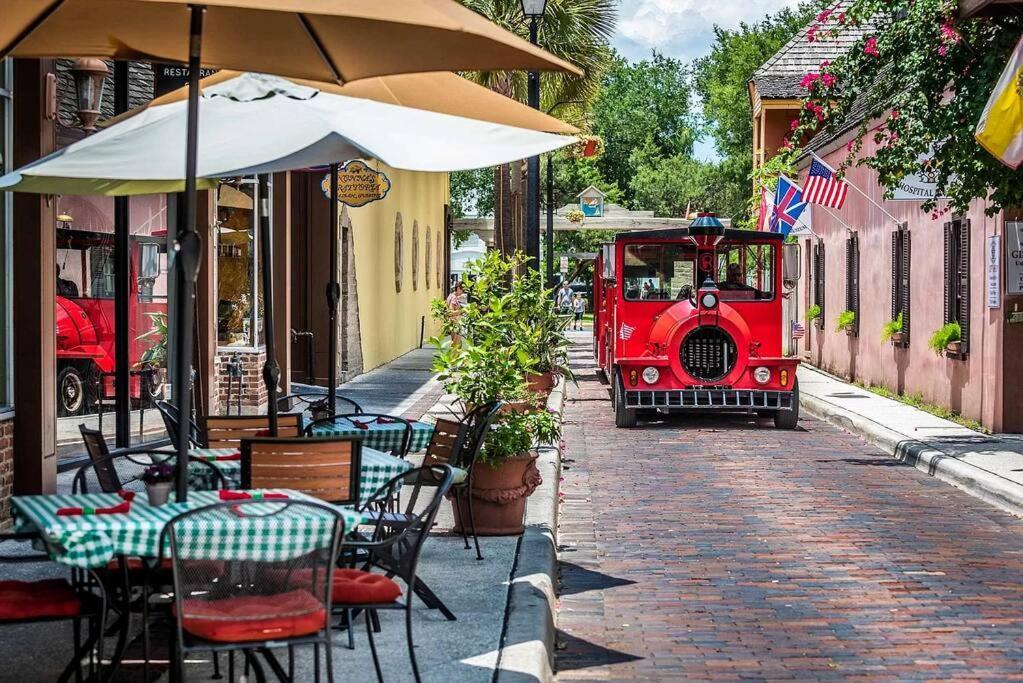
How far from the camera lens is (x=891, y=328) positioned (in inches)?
834

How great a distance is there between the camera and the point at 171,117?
23.5ft

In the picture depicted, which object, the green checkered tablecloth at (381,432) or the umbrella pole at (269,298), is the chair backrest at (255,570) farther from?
the green checkered tablecloth at (381,432)

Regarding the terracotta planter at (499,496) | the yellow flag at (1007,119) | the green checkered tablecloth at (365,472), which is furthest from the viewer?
the yellow flag at (1007,119)

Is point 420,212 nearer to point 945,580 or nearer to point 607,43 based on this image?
point 607,43

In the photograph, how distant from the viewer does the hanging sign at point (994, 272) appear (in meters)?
15.7

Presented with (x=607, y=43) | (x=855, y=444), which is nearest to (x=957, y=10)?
(x=855, y=444)

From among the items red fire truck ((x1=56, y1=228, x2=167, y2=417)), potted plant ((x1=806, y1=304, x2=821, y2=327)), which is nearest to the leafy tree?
potted plant ((x1=806, y1=304, x2=821, y2=327))

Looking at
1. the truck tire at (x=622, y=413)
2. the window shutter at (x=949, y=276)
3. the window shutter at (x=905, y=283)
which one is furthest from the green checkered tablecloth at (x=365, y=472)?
the window shutter at (x=905, y=283)

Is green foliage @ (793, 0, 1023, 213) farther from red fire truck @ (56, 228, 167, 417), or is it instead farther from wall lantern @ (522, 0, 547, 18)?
red fire truck @ (56, 228, 167, 417)

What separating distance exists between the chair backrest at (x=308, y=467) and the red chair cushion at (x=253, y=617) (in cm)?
144

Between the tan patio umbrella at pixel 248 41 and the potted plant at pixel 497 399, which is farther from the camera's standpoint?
the potted plant at pixel 497 399

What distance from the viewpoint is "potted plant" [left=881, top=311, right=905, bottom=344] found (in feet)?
68.6

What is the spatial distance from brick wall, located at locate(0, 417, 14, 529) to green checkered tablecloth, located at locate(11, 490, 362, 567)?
442cm

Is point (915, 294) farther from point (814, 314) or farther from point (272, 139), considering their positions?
point (272, 139)
